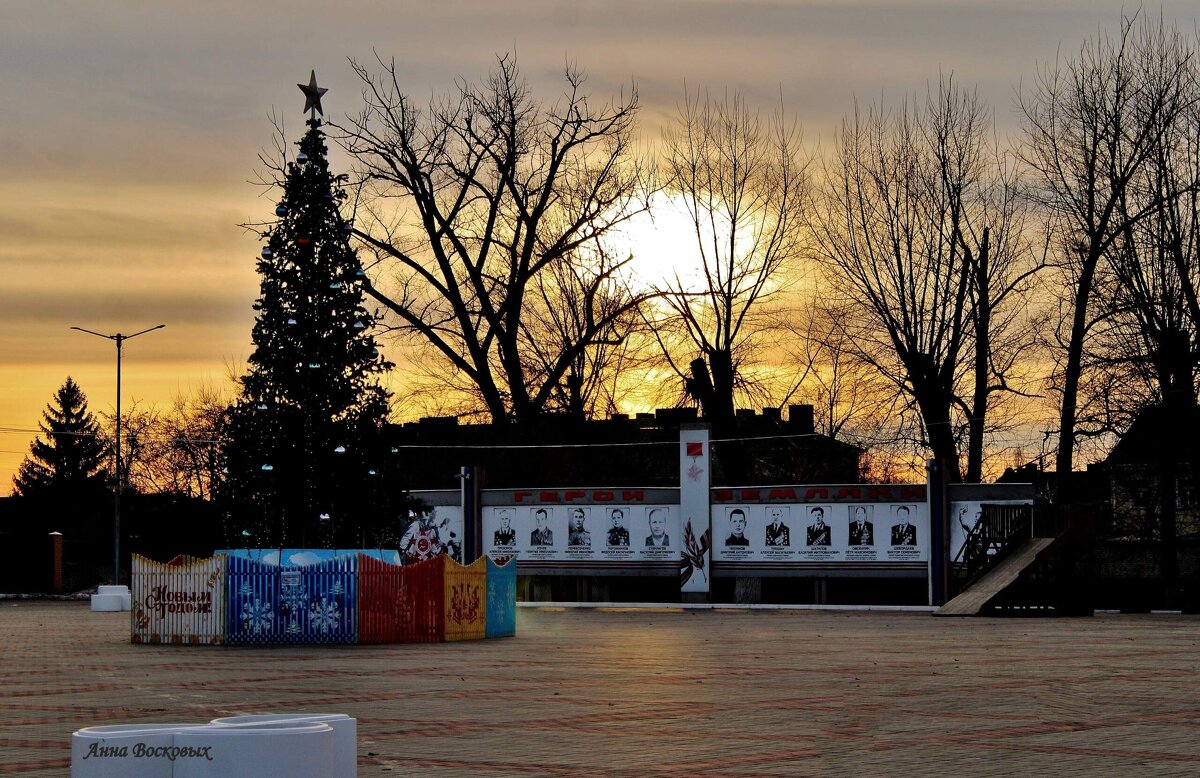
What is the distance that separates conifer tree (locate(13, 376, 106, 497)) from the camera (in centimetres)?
9656

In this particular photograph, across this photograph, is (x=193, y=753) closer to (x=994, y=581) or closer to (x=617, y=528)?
(x=994, y=581)

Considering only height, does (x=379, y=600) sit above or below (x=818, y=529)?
below

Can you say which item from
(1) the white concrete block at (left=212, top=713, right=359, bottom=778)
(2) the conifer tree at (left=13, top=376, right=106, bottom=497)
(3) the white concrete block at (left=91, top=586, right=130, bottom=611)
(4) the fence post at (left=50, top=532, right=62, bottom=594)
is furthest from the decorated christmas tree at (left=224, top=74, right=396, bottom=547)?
(2) the conifer tree at (left=13, top=376, right=106, bottom=497)

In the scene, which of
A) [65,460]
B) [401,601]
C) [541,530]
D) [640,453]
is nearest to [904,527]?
[541,530]

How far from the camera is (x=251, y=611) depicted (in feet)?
83.6

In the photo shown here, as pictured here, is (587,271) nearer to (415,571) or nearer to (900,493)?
(900,493)

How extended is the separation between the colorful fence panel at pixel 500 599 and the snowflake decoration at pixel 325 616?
10.5ft

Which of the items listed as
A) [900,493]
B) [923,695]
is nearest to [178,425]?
[900,493]

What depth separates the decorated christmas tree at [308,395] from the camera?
29609mm

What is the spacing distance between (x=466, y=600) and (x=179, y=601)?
488 cm

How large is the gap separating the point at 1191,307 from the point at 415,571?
1004 inches

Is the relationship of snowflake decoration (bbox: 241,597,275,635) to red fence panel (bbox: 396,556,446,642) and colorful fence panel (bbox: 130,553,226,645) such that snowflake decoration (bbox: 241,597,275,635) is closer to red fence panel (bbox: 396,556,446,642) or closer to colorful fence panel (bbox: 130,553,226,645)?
colorful fence panel (bbox: 130,553,226,645)

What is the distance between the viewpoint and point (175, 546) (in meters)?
67.4

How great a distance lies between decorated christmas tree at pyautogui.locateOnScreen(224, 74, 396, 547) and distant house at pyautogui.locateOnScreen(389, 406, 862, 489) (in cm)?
2264
